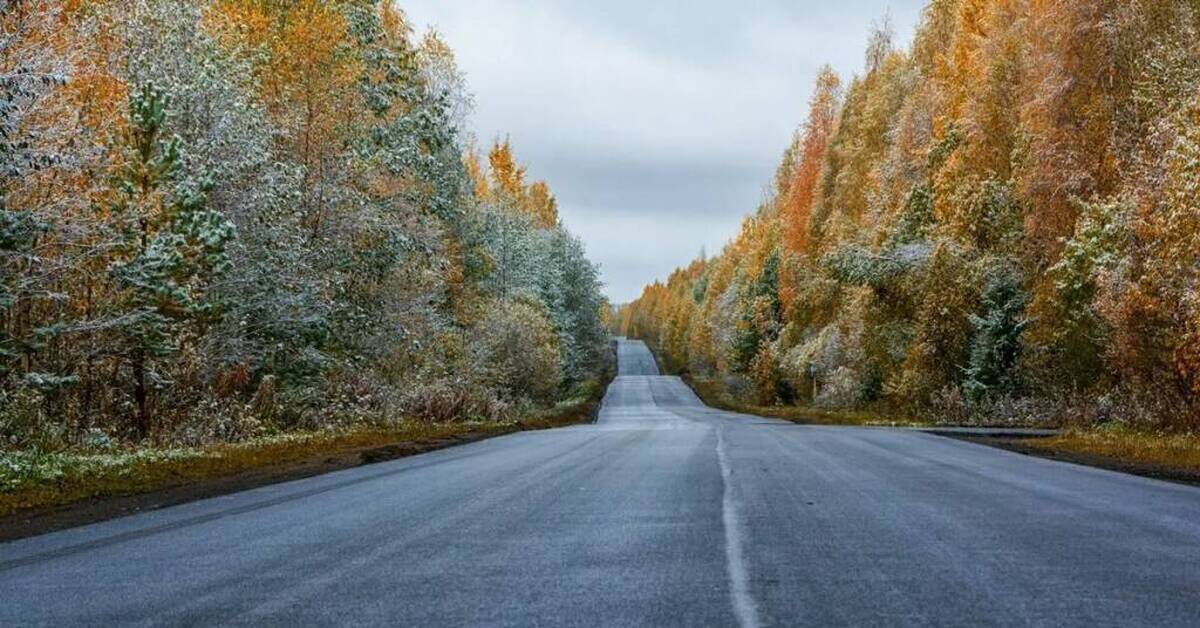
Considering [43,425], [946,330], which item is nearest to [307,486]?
[43,425]

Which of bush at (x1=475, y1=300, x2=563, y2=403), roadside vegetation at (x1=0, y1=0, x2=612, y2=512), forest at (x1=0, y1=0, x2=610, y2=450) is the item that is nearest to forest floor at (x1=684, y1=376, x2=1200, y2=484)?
roadside vegetation at (x1=0, y1=0, x2=612, y2=512)

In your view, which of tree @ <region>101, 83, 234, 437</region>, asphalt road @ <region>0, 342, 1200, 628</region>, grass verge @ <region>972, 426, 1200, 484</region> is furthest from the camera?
tree @ <region>101, 83, 234, 437</region>

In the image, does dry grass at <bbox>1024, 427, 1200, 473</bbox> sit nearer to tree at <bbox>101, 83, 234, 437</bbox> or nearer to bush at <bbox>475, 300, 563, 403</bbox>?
tree at <bbox>101, 83, 234, 437</bbox>

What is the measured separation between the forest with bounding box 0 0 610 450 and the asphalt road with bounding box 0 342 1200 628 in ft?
20.1

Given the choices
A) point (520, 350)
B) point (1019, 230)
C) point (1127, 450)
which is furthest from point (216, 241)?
point (520, 350)

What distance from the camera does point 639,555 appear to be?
691cm

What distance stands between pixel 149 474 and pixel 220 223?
7.17m

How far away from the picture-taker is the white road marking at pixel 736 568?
5.05m

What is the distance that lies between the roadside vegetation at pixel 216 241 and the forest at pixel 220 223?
0.06 meters

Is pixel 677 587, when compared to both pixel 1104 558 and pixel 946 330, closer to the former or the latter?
pixel 1104 558

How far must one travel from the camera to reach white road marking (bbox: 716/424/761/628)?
16.6 feet

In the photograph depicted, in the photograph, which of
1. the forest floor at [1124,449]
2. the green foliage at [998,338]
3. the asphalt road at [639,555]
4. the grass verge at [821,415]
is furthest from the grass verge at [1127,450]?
the grass verge at [821,415]

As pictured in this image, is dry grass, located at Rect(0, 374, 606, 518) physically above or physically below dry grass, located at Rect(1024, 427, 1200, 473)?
below

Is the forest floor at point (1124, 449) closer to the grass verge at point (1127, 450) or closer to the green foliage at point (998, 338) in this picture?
the grass verge at point (1127, 450)
